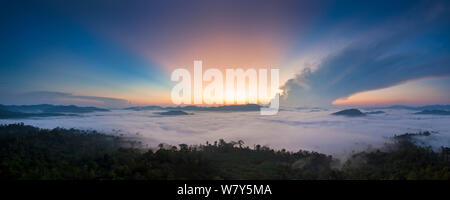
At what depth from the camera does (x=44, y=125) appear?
1034 inches

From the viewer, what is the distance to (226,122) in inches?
877

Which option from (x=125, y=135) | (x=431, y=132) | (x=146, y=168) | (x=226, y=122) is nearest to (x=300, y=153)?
(x=226, y=122)

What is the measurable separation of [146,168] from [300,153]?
2285 cm

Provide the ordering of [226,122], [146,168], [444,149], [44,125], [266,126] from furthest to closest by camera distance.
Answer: [266,126]
[44,125]
[226,122]
[444,149]
[146,168]

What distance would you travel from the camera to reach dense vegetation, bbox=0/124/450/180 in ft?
26.2

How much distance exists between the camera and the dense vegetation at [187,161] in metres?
7.97

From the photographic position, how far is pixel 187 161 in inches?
466
